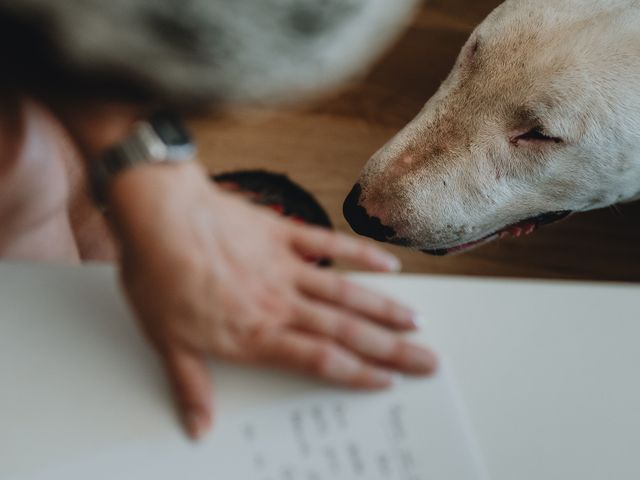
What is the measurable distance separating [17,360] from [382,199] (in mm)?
562

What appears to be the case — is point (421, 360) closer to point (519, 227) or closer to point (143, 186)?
point (143, 186)

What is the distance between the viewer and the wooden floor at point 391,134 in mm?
1132

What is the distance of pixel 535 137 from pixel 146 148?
1.94 feet

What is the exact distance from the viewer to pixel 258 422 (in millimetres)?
404

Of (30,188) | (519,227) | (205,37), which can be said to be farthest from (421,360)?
(519,227)

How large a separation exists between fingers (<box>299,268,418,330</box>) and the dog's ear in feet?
0.60

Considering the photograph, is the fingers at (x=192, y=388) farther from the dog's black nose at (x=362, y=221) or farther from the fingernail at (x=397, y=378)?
the dog's black nose at (x=362, y=221)

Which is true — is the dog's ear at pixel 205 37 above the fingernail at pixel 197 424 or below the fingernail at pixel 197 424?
above

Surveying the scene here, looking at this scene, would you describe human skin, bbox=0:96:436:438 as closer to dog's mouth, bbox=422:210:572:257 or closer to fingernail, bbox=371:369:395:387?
fingernail, bbox=371:369:395:387

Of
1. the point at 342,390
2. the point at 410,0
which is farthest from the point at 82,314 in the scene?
the point at 410,0

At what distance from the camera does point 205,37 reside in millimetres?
217

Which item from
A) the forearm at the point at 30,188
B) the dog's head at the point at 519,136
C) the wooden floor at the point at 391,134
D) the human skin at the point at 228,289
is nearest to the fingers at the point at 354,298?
the human skin at the point at 228,289

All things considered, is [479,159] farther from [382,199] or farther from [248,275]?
[248,275]

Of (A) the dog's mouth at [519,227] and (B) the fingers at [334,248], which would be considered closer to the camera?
(B) the fingers at [334,248]
